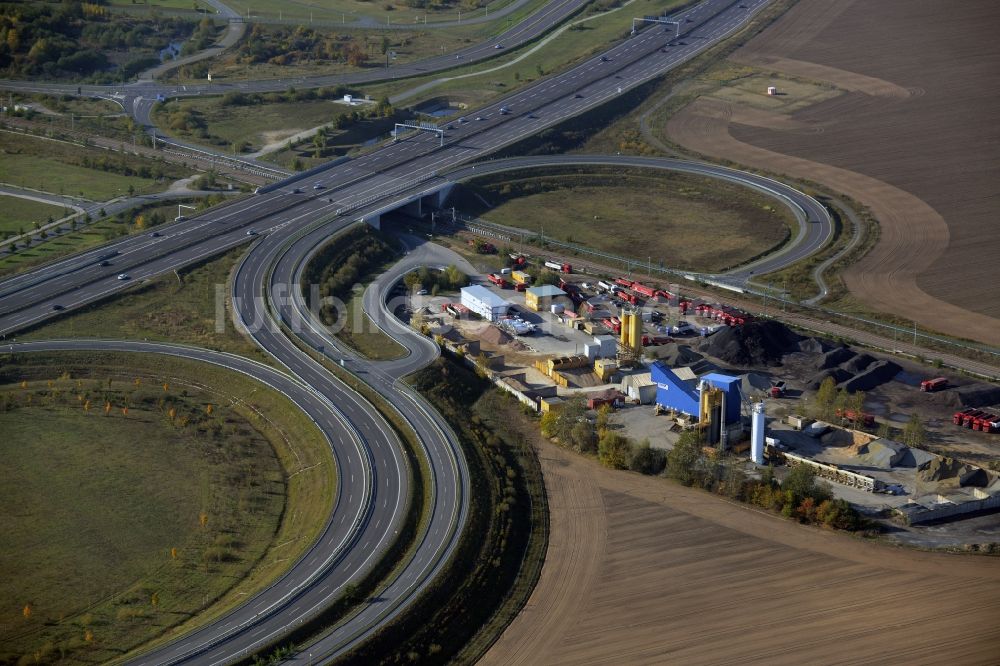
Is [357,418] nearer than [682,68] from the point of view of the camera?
Yes

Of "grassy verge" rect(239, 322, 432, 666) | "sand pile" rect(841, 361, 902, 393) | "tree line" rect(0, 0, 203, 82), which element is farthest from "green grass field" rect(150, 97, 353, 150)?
"sand pile" rect(841, 361, 902, 393)

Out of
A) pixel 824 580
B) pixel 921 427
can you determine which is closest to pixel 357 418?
pixel 824 580

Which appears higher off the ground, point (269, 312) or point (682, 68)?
point (682, 68)

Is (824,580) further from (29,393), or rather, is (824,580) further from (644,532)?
(29,393)

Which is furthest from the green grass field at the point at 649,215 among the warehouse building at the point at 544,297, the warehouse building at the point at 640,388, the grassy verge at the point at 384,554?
the grassy verge at the point at 384,554

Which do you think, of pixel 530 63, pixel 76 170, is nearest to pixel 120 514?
pixel 76 170

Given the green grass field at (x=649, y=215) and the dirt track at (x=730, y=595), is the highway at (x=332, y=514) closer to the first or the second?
the dirt track at (x=730, y=595)
